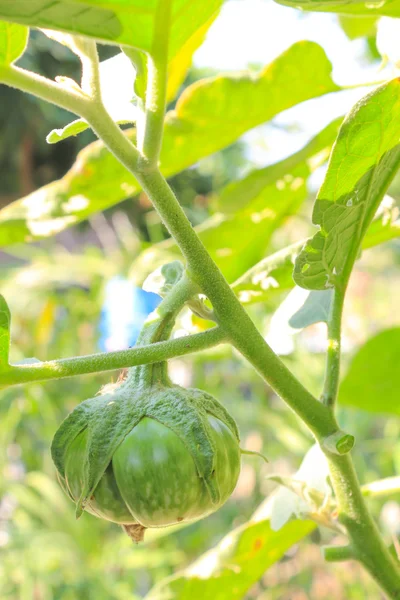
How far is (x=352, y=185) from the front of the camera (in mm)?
456

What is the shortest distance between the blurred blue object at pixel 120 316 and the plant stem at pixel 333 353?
6.20ft

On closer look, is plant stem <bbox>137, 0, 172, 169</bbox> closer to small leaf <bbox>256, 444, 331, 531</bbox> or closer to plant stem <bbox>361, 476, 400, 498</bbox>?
small leaf <bbox>256, 444, 331, 531</bbox>

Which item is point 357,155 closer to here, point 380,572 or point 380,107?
point 380,107

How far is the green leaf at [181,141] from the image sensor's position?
28.2 inches

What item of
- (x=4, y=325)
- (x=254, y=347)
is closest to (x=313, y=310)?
(x=254, y=347)

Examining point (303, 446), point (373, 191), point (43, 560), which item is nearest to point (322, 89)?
point (373, 191)

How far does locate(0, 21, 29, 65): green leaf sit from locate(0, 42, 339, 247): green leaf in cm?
29

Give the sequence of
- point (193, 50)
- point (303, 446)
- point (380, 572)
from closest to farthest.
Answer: point (380, 572), point (193, 50), point (303, 446)

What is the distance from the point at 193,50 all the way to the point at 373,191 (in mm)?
273

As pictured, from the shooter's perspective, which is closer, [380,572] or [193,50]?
[380,572]

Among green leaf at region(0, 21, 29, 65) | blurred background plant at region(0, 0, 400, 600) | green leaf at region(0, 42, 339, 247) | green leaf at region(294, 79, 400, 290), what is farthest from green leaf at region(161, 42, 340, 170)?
blurred background plant at region(0, 0, 400, 600)

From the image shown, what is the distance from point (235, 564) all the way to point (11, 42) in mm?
598

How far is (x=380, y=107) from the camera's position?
1.35ft

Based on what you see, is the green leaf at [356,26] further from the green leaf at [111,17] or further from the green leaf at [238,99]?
the green leaf at [111,17]
